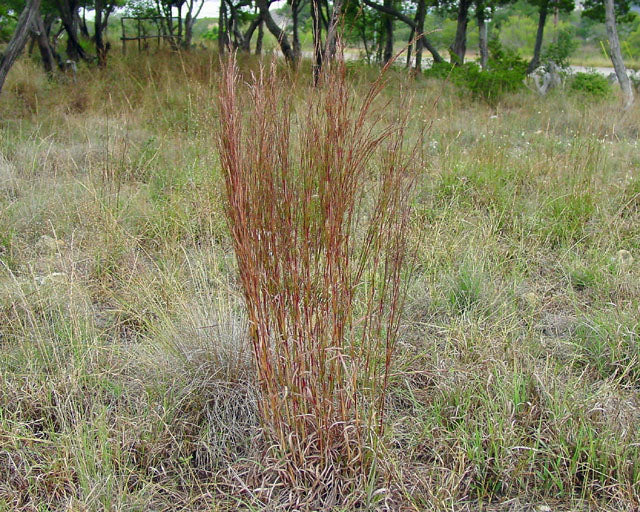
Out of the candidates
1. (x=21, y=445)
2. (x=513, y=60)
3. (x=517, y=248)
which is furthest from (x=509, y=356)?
(x=513, y=60)

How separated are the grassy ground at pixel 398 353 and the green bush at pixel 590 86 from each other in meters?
4.80

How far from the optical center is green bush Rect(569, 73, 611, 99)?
858cm

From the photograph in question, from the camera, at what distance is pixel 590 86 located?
8859 millimetres

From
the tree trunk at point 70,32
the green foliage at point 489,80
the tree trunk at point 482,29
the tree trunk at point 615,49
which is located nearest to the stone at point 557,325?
the green foliage at point 489,80

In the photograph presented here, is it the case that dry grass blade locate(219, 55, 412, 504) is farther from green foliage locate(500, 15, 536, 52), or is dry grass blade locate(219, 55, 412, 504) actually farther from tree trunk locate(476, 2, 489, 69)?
green foliage locate(500, 15, 536, 52)

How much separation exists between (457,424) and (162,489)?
1.04m

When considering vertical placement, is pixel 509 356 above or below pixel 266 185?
below

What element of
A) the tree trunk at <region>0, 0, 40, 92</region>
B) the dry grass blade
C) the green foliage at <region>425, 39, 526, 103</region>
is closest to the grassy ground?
the dry grass blade

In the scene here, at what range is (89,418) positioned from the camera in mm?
2137

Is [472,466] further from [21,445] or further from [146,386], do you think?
[21,445]

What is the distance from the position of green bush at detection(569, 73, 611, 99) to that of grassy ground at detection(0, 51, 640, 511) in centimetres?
480

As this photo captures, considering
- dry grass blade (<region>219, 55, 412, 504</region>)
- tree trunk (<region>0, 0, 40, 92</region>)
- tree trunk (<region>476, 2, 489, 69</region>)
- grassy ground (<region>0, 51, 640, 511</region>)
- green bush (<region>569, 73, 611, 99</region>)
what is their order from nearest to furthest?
dry grass blade (<region>219, 55, 412, 504</region>), grassy ground (<region>0, 51, 640, 511</region>), tree trunk (<region>0, 0, 40, 92</region>), green bush (<region>569, 73, 611, 99</region>), tree trunk (<region>476, 2, 489, 69</region>)

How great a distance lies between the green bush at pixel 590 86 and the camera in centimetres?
858

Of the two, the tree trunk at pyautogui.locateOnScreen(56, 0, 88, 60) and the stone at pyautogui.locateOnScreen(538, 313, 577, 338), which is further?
the tree trunk at pyautogui.locateOnScreen(56, 0, 88, 60)
